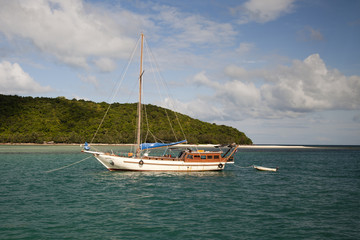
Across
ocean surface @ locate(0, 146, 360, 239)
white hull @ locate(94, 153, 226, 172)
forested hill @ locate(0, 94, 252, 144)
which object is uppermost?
forested hill @ locate(0, 94, 252, 144)

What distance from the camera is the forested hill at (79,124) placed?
140m

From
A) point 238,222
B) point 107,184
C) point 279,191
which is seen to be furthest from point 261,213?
point 107,184

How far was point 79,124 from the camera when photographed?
6014 inches

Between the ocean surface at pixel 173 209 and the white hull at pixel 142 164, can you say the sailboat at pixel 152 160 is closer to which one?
the white hull at pixel 142 164

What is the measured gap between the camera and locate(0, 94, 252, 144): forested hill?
139875 millimetres

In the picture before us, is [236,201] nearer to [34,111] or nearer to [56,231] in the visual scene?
[56,231]

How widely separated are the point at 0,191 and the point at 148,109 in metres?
162

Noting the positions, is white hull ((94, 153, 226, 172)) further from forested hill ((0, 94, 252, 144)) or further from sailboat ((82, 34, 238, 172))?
forested hill ((0, 94, 252, 144))

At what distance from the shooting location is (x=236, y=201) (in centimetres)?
2389

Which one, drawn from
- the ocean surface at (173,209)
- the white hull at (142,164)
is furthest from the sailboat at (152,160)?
the ocean surface at (173,209)

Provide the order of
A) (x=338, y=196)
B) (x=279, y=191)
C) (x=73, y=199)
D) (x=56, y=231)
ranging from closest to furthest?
(x=56, y=231)
(x=73, y=199)
(x=338, y=196)
(x=279, y=191)

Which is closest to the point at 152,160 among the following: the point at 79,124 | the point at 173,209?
the point at 173,209

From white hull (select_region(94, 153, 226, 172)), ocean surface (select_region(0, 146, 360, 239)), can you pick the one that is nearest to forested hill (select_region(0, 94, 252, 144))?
white hull (select_region(94, 153, 226, 172))

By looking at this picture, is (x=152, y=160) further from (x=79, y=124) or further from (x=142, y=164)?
(x=79, y=124)
